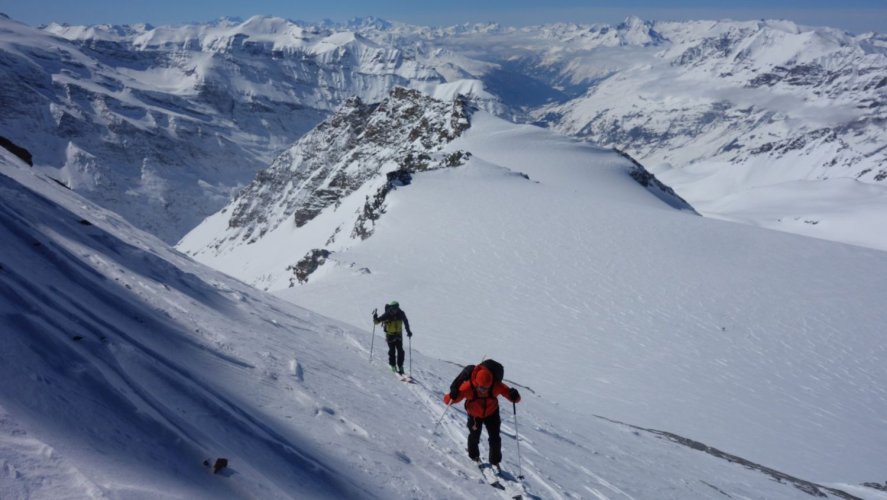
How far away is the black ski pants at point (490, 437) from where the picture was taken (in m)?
7.13

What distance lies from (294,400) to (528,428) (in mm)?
4938

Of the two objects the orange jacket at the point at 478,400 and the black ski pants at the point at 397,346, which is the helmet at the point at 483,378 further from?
the black ski pants at the point at 397,346

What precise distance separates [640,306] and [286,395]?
65.5 feet

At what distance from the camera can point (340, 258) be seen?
112ft

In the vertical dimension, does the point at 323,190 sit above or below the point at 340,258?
above

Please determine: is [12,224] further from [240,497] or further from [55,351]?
[240,497]

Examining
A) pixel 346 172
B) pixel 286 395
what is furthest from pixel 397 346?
pixel 346 172

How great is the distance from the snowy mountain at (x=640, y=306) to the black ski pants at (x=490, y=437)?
4.76 metres

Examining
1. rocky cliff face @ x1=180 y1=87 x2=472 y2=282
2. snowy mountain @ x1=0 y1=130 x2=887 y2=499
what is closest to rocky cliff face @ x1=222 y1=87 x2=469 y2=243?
rocky cliff face @ x1=180 y1=87 x2=472 y2=282

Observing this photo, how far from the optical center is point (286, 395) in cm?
719

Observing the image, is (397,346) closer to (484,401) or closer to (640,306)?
(484,401)

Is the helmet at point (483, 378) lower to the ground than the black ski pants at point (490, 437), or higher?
higher

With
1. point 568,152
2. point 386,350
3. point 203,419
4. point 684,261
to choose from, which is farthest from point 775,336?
point 568,152

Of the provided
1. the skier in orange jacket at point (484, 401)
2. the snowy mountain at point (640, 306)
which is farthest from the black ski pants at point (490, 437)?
the snowy mountain at point (640, 306)
